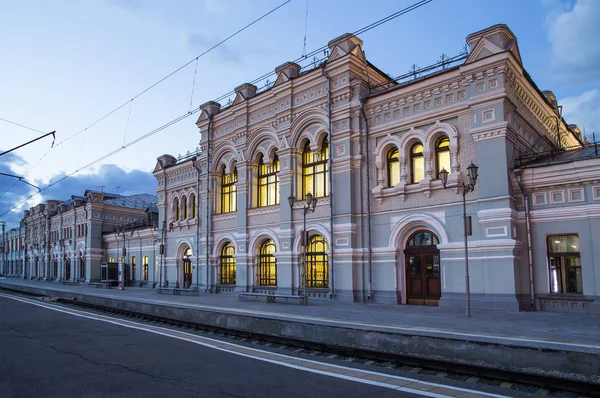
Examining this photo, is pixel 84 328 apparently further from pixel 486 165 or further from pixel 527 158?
→ pixel 527 158

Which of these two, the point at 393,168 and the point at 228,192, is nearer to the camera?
the point at 393,168

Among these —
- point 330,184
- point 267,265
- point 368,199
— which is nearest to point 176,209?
point 267,265

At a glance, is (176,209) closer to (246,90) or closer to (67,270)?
(246,90)

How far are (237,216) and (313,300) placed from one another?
7372 millimetres

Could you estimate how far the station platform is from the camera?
7914 mm

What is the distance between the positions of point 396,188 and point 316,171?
462 centimetres

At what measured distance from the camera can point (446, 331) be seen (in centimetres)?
1105

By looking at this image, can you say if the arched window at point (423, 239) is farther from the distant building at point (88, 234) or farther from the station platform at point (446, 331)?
the distant building at point (88, 234)

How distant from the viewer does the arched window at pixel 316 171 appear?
22.0 m

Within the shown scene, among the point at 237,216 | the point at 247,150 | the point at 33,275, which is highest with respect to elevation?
the point at 247,150

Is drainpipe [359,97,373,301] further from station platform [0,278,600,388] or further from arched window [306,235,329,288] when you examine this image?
arched window [306,235,329,288]

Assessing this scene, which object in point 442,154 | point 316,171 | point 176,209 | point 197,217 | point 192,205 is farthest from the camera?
point 176,209

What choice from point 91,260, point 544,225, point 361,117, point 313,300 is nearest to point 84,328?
point 313,300

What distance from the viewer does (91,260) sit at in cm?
4578
